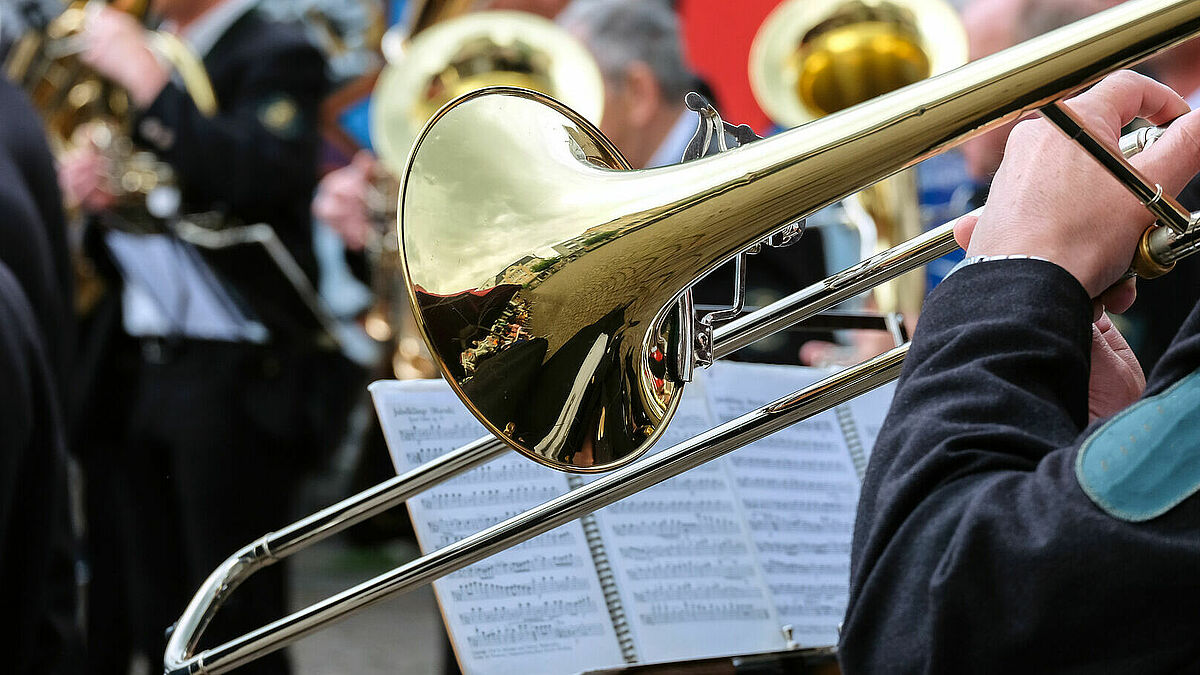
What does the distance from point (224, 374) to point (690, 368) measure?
2.45 meters

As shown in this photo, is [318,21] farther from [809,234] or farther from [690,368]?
[690,368]

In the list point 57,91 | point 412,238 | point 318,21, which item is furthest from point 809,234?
point 318,21

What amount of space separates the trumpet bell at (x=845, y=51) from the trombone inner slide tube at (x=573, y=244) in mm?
1855

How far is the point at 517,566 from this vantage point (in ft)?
4.75

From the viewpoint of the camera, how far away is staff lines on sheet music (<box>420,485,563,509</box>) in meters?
1.44

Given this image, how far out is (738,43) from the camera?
4434 mm

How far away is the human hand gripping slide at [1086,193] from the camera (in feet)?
3.20

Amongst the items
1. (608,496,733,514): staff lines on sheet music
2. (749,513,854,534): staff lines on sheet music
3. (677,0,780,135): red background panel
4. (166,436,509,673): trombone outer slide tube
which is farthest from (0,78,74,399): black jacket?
(677,0,780,135): red background panel

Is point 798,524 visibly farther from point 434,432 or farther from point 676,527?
point 434,432

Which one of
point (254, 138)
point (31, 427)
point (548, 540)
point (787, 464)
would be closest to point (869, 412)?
point (787, 464)

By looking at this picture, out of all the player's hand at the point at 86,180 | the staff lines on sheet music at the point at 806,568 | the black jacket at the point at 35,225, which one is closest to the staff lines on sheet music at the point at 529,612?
the staff lines on sheet music at the point at 806,568

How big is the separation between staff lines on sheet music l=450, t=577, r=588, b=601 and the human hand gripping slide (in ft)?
2.02

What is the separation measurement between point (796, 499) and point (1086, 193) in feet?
2.31

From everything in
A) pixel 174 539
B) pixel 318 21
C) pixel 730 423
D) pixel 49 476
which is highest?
pixel 318 21
